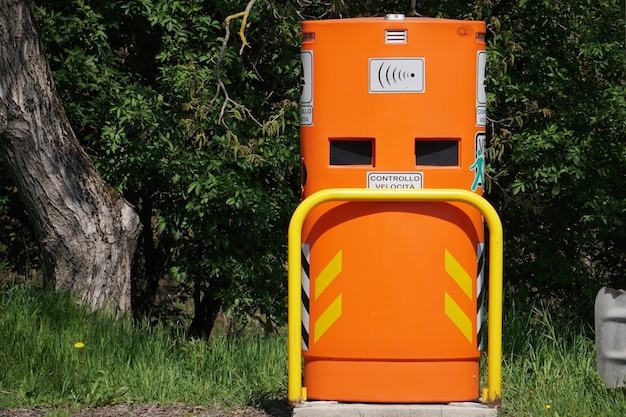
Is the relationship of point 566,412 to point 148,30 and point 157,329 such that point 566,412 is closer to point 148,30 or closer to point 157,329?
point 157,329

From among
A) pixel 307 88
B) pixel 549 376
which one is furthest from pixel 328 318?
pixel 549 376

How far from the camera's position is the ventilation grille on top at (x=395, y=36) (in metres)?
4.86

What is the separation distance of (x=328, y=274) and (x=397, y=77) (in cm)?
94

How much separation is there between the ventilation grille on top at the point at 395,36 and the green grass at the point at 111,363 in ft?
6.57

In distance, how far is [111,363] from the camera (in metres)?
6.09

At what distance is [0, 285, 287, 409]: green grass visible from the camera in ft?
18.5

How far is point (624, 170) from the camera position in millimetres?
8789

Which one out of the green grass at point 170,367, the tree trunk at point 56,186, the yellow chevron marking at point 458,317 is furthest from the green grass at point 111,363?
the yellow chevron marking at point 458,317

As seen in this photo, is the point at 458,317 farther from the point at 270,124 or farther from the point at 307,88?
the point at 270,124

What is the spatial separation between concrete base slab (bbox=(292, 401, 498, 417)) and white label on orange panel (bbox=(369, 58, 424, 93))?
4.63 ft

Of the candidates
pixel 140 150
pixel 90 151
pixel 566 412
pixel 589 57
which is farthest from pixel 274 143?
pixel 566 412

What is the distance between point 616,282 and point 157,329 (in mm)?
4055

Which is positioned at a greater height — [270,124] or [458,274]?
[270,124]

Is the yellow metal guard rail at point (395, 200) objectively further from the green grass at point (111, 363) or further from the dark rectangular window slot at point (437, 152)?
the green grass at point (111, 363)
